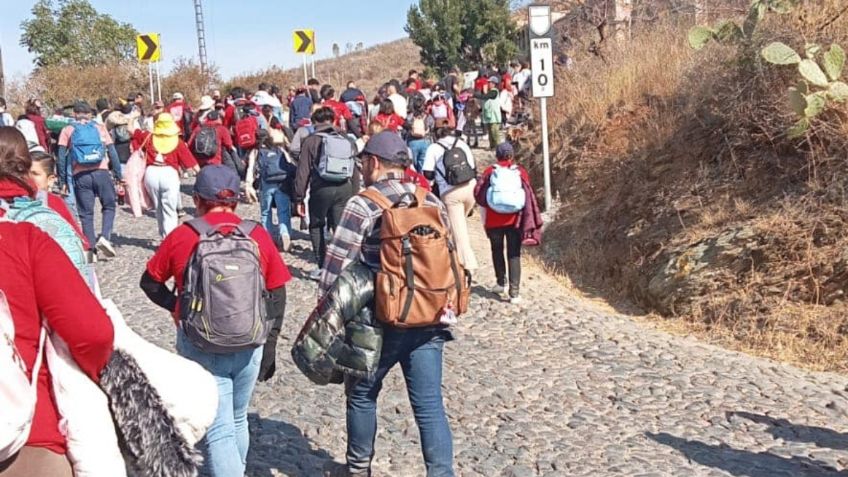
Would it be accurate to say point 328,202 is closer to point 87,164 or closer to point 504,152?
point 504,152

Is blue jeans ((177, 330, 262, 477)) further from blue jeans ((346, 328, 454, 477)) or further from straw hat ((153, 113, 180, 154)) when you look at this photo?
straw hat ((153, 113, 180, 154))

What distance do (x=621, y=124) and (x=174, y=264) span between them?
10637mm

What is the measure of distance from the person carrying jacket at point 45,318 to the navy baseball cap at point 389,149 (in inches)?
74.7

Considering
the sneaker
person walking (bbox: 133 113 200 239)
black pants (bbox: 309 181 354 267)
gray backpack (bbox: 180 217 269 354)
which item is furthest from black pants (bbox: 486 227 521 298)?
the sneaker

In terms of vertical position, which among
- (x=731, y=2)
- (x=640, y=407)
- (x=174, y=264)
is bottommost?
(x=640, y=407)

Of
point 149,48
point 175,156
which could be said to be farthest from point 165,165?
point 149,48

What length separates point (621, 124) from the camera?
1340 centimetres

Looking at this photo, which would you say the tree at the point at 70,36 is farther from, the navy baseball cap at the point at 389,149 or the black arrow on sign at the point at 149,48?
the navy baseball cap at the point at 389,149

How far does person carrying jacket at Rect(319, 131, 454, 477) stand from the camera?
397 centimetres

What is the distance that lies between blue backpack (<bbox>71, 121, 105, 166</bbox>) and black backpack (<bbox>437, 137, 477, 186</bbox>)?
4096mm

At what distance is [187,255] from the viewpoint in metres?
3.80

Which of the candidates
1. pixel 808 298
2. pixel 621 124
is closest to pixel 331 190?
pixel 808 298

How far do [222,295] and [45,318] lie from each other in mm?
1219

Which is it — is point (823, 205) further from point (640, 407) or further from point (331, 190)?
point (331, 190)
